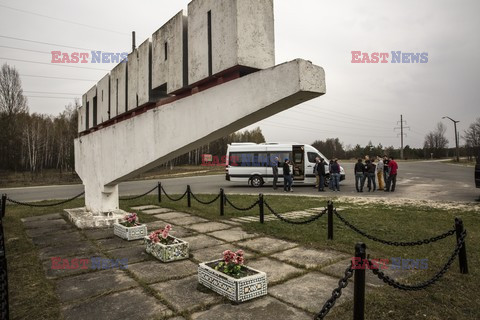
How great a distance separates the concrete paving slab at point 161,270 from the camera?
4332 millimetres

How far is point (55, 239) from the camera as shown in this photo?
660cm

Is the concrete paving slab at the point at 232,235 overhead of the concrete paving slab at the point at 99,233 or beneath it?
beneath

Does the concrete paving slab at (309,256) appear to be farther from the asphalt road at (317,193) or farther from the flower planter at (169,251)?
the asphalt road at (317,193)

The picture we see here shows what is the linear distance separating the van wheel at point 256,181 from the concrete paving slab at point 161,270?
44.8 ft

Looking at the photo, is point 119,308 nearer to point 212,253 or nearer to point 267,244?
point 212,253

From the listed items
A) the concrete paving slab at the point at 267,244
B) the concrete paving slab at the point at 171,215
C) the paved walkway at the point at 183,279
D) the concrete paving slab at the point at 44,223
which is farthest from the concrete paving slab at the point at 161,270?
the concrete paving slab at the point at 44,223

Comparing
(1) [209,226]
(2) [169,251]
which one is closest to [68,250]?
(2) [169,251]

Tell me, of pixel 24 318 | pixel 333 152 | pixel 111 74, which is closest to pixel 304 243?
pixel 24 318

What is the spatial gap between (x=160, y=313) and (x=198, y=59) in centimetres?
329

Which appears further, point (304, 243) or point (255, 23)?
point (304, 243)

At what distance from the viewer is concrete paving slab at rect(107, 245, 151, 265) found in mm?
5238

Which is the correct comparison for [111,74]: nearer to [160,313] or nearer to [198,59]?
[198,59]

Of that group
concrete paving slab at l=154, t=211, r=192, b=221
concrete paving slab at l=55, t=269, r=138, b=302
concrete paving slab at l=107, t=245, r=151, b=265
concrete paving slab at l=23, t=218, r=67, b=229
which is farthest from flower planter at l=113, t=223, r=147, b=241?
concrete paving slab at l=23, t=218, r=67, b=229

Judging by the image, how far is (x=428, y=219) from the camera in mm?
8234
